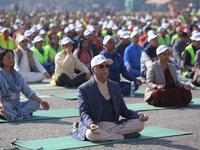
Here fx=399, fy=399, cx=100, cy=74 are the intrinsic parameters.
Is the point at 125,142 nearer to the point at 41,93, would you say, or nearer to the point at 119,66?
the point at 119,66

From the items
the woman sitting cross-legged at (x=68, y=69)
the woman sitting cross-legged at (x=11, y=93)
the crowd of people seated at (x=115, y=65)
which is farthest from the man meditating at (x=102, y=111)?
the woman sitting cross-legged at (x=68, y=69)

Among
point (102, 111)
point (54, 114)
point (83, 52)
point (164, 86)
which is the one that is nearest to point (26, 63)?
point (83, 52)

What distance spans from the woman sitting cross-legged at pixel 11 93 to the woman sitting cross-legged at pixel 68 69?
3561 millimetres

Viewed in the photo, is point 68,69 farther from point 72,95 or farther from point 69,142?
point 69,142

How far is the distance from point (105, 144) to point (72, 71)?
5615 millimetres

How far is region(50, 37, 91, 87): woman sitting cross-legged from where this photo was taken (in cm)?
1006

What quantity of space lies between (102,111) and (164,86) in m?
2.63

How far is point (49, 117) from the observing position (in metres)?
6.57

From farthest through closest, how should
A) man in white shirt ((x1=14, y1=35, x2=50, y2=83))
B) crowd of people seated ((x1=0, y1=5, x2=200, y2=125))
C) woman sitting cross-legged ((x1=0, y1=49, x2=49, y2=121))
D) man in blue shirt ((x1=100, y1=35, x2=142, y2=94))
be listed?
man in white shirt ((x1=14, y1=35, x2=50, y2=83)), man in blue shirt ((x1=100, y1=35, x2=142, y2=94)), crowd of people seated ((x1=0, y1=5, x2=200, y2=125)), woman sitting cross-legged ((x1=0, y1=49, x2=49, y2=121))

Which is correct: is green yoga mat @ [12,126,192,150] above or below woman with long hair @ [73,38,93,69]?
below

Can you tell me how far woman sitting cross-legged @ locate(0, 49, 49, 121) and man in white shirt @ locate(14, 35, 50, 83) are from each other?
387 centimetres

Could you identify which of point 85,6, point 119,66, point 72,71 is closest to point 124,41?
point 72,71

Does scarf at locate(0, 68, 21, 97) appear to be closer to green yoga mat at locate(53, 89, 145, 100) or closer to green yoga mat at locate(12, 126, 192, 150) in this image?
green yoga mat at locate(12, 126, 192, 150)

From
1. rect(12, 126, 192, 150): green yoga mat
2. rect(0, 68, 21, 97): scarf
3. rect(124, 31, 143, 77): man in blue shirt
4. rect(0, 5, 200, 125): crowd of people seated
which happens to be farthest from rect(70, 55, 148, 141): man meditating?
rect(124, 31, 143, 77): man in blue shirt
